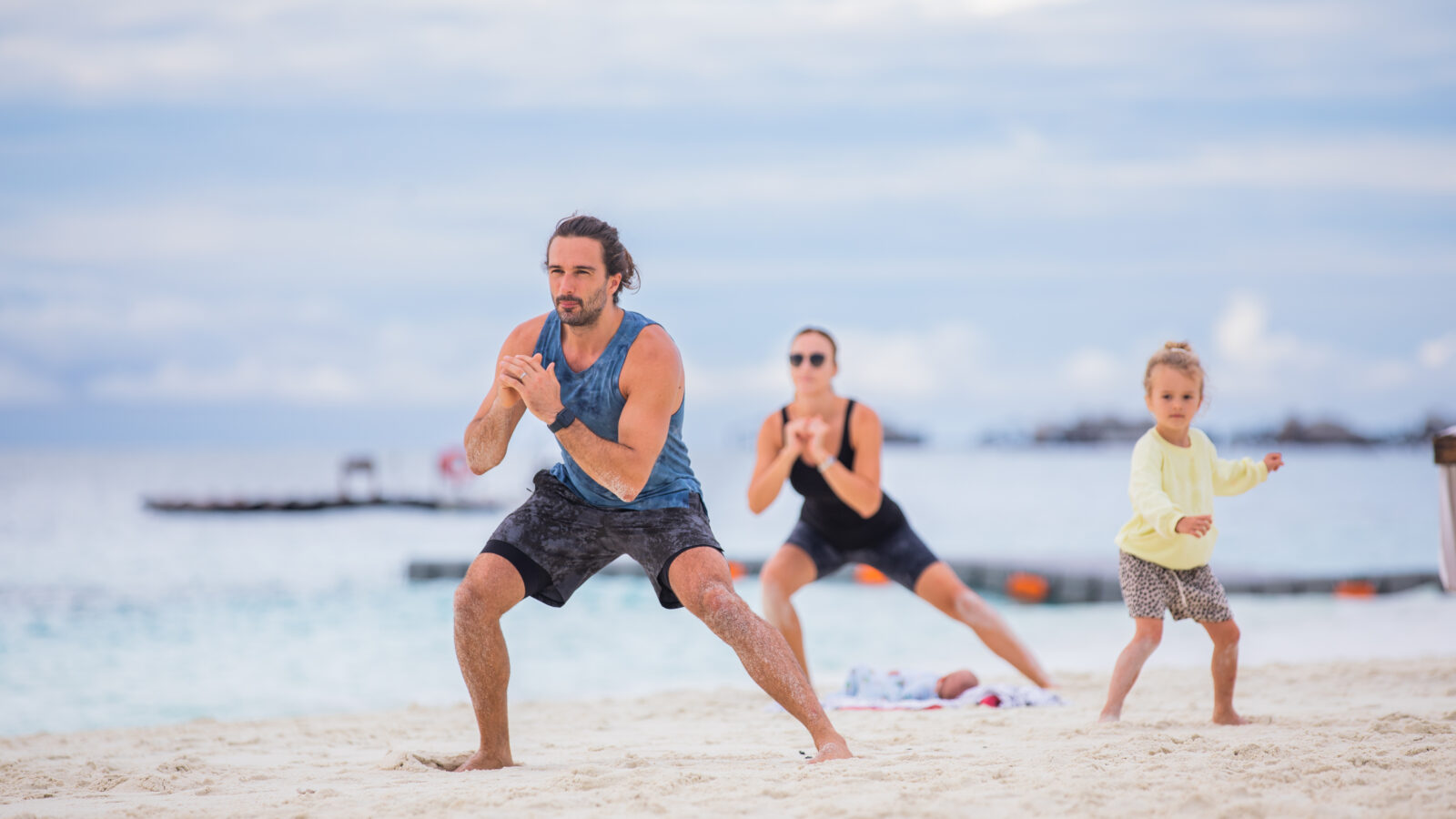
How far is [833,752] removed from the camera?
375 cm

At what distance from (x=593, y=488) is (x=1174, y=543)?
2.34 meters

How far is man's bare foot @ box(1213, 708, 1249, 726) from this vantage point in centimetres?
468

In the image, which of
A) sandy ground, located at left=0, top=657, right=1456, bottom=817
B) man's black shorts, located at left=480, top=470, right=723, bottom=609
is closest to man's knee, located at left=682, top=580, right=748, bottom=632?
man's black shorts, located at left=480, top=470, right=723, bottom=609

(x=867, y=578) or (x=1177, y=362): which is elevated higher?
(x=1177, y=362)

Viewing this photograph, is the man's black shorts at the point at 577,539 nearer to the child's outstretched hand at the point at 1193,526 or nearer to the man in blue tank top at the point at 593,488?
the man in blue tank top at the point at 593,488

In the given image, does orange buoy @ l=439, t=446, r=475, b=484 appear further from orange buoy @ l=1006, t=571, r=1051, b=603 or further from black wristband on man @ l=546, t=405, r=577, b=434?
black wristband on man @ l=546, t=405, r=577, b=434

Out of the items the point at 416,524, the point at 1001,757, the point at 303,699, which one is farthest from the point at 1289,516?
the point at 1001,757

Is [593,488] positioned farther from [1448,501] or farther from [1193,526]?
[1448,501]

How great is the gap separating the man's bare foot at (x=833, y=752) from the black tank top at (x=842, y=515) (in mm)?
2413

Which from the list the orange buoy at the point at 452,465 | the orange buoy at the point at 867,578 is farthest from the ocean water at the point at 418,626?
the orange buoy at the point at 452,465

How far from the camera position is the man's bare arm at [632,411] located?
3.74m

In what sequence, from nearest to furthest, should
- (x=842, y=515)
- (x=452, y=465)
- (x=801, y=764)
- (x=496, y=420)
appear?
1. (x=801, y=764)
2. (x=496, y=420)
3. (x=842, y=515)
4. (x=452, y=465)

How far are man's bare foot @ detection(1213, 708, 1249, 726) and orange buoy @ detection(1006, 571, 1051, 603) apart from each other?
422 inches

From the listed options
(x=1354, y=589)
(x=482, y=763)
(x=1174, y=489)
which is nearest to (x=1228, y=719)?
(x=1174, y=489)
